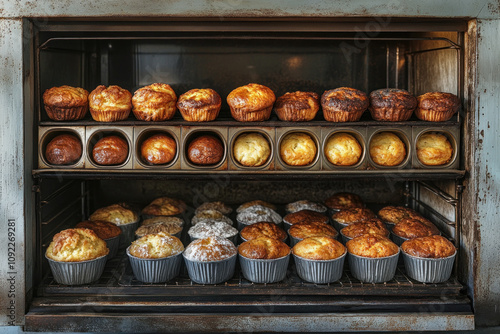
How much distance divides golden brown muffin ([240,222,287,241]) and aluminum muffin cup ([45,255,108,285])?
117cm

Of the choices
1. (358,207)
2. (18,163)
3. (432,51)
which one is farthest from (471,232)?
(18,163)

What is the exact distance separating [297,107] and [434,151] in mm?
1153

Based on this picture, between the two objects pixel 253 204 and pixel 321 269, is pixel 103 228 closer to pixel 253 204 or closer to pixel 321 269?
pixel 253 204

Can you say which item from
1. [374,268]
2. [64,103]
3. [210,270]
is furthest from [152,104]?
[374,268]

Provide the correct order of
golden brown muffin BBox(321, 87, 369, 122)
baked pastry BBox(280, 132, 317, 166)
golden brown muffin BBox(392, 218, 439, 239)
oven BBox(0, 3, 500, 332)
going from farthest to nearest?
golden brown muffin BBox(392, 218, 439, 239)
baked pastry BBox(280, 132, 317, 166)
golden brown muffin BBox(321, 87, 369, 122)
oven BBox(0, 3, 500, 332)

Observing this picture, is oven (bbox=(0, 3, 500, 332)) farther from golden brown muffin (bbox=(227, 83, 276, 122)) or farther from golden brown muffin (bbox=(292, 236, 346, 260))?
golden brown muffin (bbox=(292, 236, 346, 260))

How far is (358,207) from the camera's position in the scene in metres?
4.45

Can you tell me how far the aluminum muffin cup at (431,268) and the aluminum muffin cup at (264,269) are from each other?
98cm

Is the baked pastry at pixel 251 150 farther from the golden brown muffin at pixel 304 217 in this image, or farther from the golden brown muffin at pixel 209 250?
the golden brown muffin at pixel 304 217

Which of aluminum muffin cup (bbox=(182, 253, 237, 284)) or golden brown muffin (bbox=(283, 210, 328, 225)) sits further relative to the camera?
golden brown muffin (bbox=(283, 210, 328, 225))

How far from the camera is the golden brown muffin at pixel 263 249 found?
136 inches

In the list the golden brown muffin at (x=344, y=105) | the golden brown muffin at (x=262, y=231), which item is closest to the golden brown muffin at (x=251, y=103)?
the golden brown muffin at (x=344, y=105)

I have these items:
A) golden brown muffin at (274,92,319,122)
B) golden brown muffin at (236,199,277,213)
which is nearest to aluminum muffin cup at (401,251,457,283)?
golden brown muffin at (274,92,319,122)

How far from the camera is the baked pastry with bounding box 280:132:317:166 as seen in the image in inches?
144
